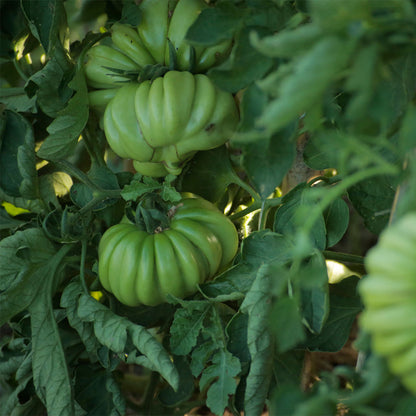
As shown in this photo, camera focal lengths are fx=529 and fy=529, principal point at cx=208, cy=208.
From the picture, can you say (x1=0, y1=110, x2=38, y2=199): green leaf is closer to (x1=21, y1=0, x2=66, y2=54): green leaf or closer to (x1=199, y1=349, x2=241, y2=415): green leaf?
(x1=21, y1=0, x2=66, y2=54): green leaf

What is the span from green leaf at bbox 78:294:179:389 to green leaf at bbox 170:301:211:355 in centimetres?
4

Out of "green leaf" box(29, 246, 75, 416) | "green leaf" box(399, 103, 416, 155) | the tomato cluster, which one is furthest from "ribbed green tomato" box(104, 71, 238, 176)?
"green leaf" box(399, 103, 416, 155)

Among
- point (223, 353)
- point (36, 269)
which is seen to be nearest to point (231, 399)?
point (223, 353)

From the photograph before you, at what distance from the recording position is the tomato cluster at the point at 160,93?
2.20 feet

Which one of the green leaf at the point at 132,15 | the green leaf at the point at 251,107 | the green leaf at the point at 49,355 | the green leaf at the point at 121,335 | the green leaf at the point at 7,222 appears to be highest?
the green leaf at the point at 132,15

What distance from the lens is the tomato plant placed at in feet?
1.73

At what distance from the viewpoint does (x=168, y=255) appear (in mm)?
698

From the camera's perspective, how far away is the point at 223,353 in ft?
2.27

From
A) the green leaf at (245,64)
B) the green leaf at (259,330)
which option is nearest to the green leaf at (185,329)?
the green leaf at (259,330)

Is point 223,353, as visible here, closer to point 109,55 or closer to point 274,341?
point 274,341

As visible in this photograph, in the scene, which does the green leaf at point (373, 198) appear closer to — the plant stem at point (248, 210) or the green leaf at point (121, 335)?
the plant stem at point (248, 210)

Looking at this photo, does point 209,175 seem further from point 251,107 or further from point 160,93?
point 251,107

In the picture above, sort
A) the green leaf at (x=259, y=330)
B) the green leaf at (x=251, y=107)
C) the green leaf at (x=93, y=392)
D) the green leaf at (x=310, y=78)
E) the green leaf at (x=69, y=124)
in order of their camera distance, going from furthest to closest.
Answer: the green leaf at (x=93, y=392)
the green leaf at (x=69, y=124)
the green leaf at (x=259, y=330)
the green leaf at (x=251, y=107)
the green leaf at (x=310, y=78)

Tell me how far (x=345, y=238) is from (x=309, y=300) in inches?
35.3
